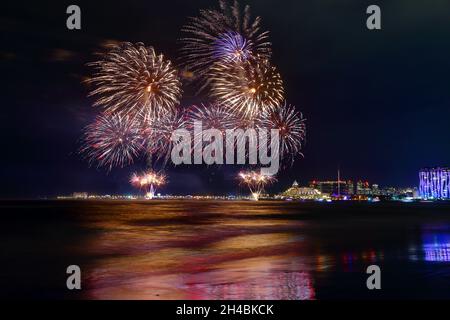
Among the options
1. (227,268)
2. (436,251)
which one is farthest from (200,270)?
(436,251)

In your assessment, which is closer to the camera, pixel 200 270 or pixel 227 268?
pixel 200 270

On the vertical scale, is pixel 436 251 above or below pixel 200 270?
below

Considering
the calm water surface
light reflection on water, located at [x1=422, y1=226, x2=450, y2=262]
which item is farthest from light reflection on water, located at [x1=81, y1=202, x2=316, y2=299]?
light reflection on water, located at [x1=422, y1=226, x2=450, y2=262]

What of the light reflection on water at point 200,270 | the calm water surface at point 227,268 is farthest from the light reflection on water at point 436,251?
the light reflection on water at point 200,270

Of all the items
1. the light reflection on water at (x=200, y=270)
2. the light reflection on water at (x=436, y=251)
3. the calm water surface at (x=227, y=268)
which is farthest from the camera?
the light reflection on water at (x=436, y=251)

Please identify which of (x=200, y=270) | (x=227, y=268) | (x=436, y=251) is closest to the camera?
(x=200, y=270)

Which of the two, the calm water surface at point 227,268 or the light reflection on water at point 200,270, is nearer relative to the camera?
the light reflection on water at point 200,270

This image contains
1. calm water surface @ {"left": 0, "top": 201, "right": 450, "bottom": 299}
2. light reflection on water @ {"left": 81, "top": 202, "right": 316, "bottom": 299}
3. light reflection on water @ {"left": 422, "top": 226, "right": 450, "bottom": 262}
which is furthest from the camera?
light reflection on water @ {"left": 422, "top": 226, "right": 450, "bottom": 262}

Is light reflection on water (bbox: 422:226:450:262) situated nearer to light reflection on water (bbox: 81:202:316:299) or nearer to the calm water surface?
the calm water surface

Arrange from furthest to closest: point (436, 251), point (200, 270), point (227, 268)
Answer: point (436, 251) < point (227, 268) < point (200, 270)

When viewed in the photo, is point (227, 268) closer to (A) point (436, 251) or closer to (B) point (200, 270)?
(B) point (200, 270)

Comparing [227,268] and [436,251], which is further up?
[227,268]

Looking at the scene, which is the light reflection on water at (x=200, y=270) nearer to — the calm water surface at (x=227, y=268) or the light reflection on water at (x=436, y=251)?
the calm water surface at (x=227, y=268)
